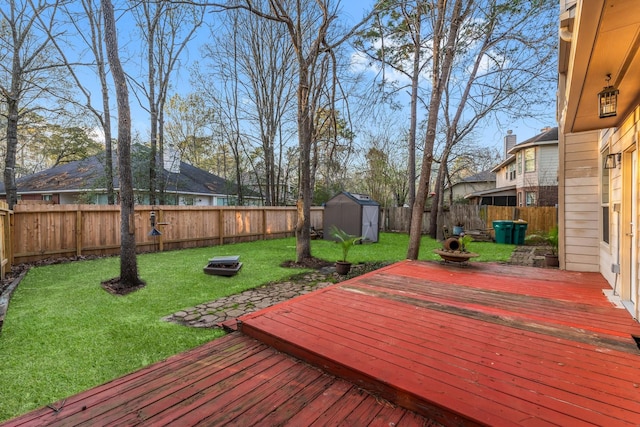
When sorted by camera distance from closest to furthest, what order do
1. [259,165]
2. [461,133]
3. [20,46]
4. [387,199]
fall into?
[20,46] → [461,133] → [259,165] → [387,199]

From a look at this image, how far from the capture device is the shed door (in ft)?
36.6

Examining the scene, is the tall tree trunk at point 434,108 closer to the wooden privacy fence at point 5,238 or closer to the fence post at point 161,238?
the fence post at point 161,238

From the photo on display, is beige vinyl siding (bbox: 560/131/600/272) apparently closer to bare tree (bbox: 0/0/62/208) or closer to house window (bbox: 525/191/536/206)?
house window (bbox: 525/191/536/206)

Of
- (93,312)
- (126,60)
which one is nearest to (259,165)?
(126,60)

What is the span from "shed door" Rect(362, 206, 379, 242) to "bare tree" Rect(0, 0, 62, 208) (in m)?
10.6

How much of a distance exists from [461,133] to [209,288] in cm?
1299

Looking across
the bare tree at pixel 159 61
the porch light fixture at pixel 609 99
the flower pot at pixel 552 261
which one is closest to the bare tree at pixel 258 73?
the bare tree at pixel 159 61

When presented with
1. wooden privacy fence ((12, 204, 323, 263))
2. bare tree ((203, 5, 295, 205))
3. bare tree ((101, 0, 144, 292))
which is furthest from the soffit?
bare tree ((203, 5, 295, 205))

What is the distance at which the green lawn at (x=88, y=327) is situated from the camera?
2148 millimetres

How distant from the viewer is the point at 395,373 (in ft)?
6.28

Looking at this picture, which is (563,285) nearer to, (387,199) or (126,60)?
(126,60)

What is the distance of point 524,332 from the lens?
8.43ft

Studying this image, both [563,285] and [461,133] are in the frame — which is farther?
[461,133]

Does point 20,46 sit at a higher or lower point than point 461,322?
higher
